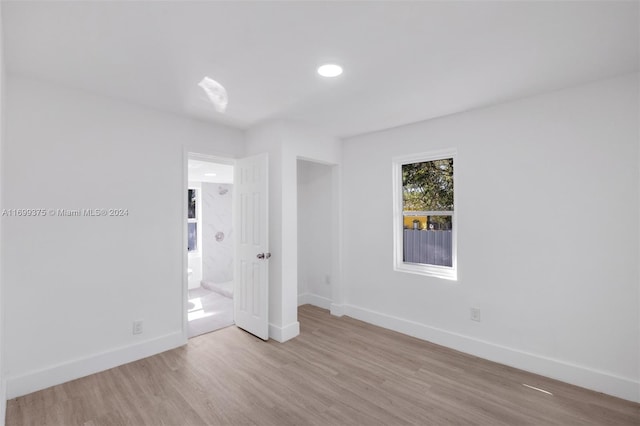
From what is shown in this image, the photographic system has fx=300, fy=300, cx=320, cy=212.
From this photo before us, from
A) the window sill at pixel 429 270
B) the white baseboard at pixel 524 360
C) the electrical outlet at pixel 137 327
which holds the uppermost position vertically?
the window sill at pixel 429 270

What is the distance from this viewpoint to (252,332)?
3535 mm

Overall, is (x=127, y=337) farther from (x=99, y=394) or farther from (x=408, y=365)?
(x=408, y=365)

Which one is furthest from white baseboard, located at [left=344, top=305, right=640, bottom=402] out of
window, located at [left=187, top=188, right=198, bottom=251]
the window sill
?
window, located at [left=187, top=188, right=198, bottom=251]

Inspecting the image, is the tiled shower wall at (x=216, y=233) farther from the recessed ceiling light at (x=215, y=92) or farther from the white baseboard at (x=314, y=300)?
the recessed ceiling light at (x=215, y=92)

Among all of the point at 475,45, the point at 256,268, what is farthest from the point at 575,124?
the point at 256,268

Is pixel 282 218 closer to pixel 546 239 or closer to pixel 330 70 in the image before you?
pixel 330 70

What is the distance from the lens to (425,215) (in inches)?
141

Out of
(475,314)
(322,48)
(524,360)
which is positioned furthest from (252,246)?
(524,360)

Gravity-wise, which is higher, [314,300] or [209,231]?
[209,231]

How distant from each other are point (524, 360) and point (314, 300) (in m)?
2.75

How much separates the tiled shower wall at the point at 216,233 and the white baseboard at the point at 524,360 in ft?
12.8

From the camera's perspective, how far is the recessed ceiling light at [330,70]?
2.16 meters

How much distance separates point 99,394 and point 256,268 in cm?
170

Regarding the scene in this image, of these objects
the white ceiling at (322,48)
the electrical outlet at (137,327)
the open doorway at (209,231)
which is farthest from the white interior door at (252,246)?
the open doorway at (209,231)
